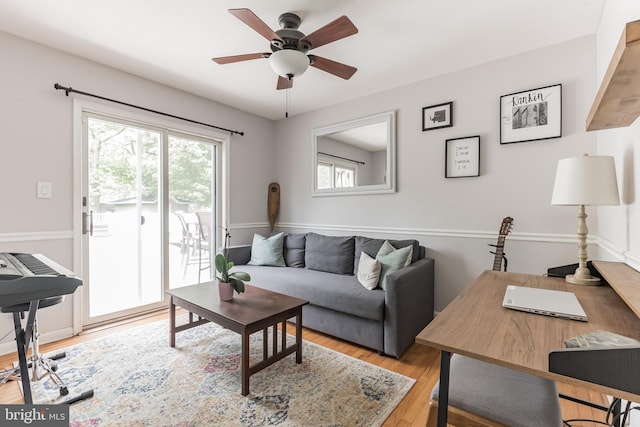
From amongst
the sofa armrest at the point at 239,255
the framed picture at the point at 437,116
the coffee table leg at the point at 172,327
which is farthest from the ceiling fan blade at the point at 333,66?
the sofa armrest at the point at 239,255

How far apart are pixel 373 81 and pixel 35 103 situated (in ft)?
10.0

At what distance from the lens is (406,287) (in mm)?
2350

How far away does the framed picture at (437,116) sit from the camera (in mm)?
2896

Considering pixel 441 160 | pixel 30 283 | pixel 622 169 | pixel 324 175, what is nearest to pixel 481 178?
pixel 441 160

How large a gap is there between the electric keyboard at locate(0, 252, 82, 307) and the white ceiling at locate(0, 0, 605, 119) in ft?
5.77

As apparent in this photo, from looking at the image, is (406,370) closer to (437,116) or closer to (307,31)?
(437,116)

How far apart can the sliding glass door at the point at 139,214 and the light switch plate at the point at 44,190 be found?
250mm

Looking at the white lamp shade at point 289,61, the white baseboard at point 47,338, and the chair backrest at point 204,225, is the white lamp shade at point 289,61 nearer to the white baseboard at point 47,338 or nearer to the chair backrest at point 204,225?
the chair backrest at point 204,225

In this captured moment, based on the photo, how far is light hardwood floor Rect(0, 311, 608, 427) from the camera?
166 centimetres

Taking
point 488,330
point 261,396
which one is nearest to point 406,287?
point 261,396

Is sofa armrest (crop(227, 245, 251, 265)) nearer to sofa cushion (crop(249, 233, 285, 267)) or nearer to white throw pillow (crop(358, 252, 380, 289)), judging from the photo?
Answer: sofa cushion (crop(249, 233, 285, 267))

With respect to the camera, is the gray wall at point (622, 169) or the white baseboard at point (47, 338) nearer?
the gray wall at point (622, 169)

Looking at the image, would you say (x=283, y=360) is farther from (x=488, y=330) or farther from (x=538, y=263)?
(x=538, y=263)

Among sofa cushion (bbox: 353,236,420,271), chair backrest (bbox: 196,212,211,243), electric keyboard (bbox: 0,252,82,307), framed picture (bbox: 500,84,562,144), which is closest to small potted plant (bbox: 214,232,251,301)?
electric keyboard (bbox: 0,252,82,307)
